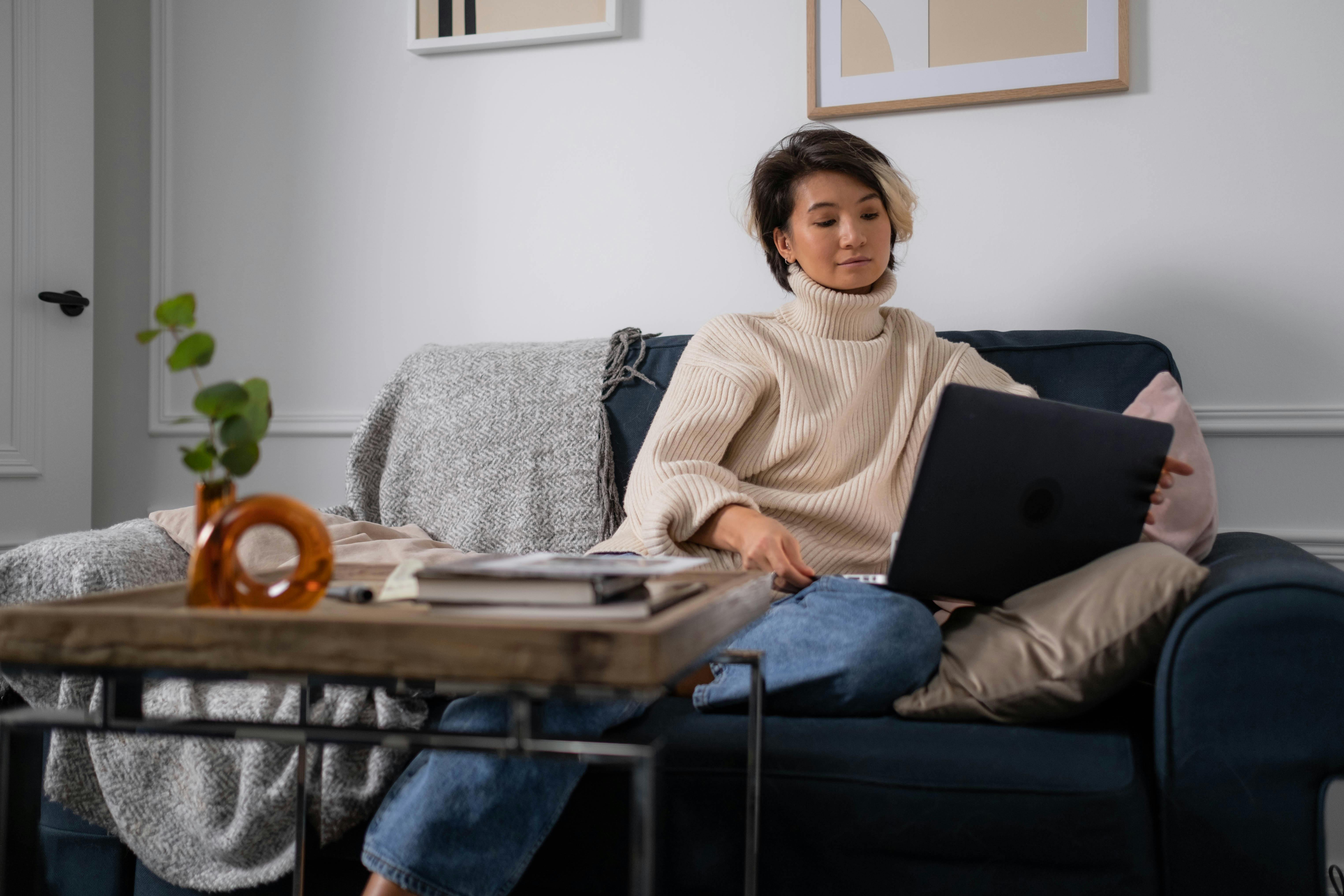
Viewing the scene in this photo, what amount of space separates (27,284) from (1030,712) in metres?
2.09

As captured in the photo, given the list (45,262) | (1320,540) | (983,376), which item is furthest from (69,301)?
(1320,540)

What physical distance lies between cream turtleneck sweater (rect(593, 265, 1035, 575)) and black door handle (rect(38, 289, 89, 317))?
1401 mm

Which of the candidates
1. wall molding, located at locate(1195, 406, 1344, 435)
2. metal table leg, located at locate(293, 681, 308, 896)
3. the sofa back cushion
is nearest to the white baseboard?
wall molding, located at locate(1195, 406, 1344, 435)

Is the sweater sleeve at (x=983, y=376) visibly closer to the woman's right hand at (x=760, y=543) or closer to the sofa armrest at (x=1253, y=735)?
the woman's right hand at (x=760, y=543)

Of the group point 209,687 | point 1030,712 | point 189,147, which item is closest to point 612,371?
point 209,687

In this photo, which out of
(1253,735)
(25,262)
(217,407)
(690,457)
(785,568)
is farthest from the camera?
(25,262)

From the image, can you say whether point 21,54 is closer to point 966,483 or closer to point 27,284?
point 27,284

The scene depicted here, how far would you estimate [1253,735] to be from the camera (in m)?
0.90

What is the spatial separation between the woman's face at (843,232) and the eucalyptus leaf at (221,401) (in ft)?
3.21

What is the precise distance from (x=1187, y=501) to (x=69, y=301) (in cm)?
213

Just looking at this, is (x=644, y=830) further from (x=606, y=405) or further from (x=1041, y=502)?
(x=606, y=405)

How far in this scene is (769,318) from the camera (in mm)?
1593

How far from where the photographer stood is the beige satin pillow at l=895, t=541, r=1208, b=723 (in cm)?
98

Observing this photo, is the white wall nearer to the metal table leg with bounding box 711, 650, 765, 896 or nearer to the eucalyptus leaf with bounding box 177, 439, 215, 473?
the metal table leg with bounding box 711, 650, 765, 896
